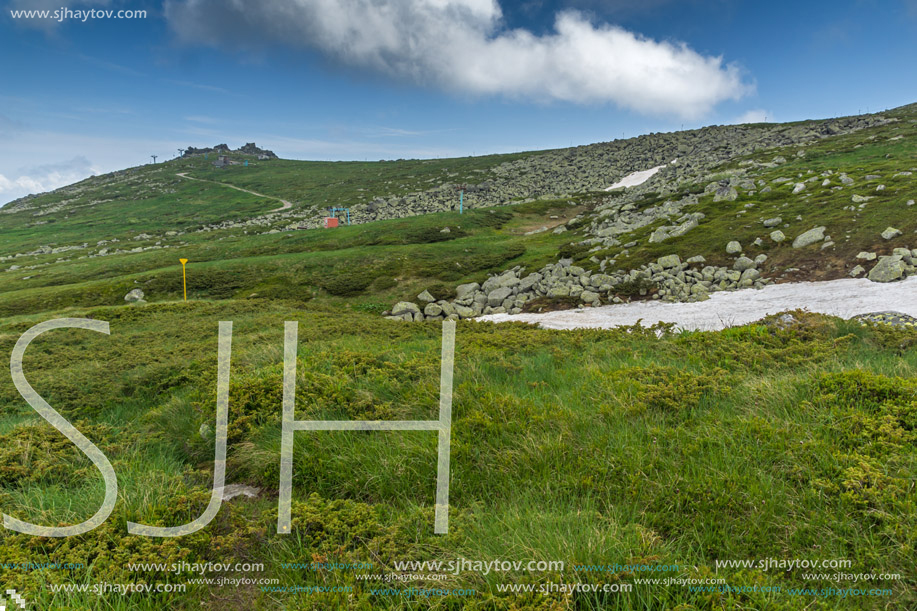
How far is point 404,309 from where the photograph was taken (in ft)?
83.6

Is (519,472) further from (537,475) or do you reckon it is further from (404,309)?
(404,309)

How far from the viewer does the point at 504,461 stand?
15.0 ft

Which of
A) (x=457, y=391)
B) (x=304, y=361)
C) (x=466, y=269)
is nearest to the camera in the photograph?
(x=457, y=391)

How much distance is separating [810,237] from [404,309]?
70.1ft

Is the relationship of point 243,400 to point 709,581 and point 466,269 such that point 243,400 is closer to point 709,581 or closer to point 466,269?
point 709,581

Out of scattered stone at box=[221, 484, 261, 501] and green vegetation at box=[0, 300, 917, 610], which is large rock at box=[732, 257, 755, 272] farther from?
scattered stone at box=[221, 484, 261, 501]

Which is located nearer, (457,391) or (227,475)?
(227,475)

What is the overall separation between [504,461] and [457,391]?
5.56 ft

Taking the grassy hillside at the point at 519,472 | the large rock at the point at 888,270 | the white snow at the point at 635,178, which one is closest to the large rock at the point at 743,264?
the large rock at the point at 888,270

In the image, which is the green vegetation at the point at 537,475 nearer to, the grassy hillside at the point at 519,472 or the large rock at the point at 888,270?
the grassy hillside at the point at 519,472

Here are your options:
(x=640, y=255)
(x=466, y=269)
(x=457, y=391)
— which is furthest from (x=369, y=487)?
(x=466, y=269)

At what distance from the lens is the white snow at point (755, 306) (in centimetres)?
1395

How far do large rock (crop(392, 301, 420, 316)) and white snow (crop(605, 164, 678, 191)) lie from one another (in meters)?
60.0

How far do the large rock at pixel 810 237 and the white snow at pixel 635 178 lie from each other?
2166 inches
